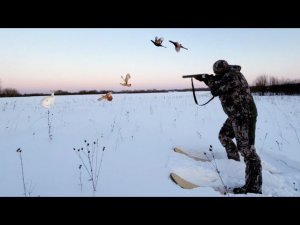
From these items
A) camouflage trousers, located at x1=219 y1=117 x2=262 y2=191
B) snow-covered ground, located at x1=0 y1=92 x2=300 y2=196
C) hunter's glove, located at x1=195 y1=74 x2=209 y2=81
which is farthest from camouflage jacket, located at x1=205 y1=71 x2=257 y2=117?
snow-covered ground, located at x1=0 y1=92 x2=300 y2=196

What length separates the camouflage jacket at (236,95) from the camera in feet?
12.5

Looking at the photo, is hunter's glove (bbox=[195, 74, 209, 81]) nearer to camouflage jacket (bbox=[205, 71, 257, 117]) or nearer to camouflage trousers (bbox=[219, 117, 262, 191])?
camouflage jacket (bbox=[205, 71, 257, 117])

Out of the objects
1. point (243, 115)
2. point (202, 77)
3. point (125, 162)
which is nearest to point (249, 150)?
point (243, 115)

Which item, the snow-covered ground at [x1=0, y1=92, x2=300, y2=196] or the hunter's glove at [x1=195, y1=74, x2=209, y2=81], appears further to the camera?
the hunter's glove at [x1=195, y1=74, x2=209, y2=81]

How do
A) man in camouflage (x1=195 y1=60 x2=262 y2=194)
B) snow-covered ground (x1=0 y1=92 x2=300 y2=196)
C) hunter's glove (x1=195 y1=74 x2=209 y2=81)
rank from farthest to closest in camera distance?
hunter's glove (x1=195 y1=74 x2=209 y2=81)
man in camouflage (x1=195 y1=60 x2=262 y2=194)
snow-covered ground (x1=0 y1=92 x2=300 y2=196)

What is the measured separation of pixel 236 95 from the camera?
3844 mm

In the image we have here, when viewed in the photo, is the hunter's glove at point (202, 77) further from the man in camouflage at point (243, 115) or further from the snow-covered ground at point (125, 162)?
the snow-covered ground at point (125, 162)

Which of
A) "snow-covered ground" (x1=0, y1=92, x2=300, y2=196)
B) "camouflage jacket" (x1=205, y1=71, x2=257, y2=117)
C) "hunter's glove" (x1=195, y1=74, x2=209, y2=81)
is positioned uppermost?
"hunter's glove" (x1=195, y1=74, x2=209, y2=81)

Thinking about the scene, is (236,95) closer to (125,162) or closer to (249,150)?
(249,150)

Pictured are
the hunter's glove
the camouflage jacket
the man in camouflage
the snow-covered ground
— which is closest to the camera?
the snow-covered ground

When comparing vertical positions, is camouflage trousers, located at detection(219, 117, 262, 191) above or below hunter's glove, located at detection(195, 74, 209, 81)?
below

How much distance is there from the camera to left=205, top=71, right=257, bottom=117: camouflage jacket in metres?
3.82
